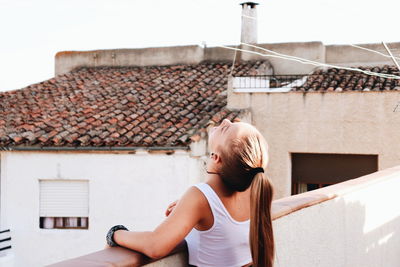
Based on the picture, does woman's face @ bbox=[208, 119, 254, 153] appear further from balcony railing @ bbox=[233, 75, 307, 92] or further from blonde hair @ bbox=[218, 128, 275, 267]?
balcony railing @ bbox=[233, 75, 307, 92]

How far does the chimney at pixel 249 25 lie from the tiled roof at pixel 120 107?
193 centimetres

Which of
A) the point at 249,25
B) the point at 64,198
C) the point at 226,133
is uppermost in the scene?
the point at 249,25

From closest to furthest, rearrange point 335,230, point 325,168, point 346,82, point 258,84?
point 335,230 → point 325,168 → point 346,82 → point 258,84

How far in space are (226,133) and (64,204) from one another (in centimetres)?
1085

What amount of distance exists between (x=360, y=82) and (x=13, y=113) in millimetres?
8595

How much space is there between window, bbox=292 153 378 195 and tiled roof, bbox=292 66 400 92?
1.54 meters

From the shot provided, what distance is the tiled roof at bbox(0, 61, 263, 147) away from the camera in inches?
468

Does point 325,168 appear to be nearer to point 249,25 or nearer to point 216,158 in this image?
point 249,25

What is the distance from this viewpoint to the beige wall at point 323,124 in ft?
38.8

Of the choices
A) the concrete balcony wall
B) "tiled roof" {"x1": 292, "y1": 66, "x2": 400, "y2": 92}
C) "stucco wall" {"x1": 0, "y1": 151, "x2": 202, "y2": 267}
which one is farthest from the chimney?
the concrete balcony wall

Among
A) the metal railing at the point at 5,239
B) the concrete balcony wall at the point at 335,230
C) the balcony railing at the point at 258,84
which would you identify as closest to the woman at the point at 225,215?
the concrete balcony wall at the point at 335,230

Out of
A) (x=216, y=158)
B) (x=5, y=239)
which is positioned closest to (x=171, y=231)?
(x=216, y=158)

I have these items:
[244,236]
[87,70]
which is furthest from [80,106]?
[244,236]

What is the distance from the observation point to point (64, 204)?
12.5m
